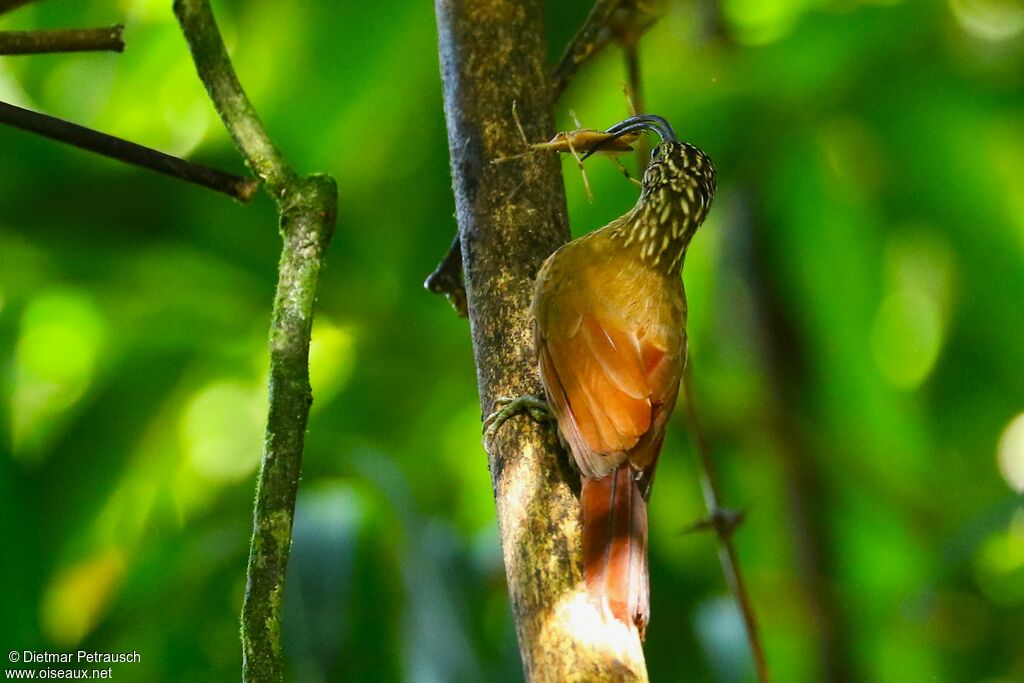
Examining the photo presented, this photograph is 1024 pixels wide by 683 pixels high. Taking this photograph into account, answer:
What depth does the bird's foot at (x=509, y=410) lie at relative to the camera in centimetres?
174

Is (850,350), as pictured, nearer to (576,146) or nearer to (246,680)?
(576,146)

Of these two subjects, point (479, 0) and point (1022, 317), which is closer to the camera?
point (479, 0)

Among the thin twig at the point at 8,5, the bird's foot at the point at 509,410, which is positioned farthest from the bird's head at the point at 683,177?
the thin twig at the point at 8,5

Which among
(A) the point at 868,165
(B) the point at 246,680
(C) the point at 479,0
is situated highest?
(A) the point at 868,165

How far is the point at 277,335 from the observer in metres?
1.75

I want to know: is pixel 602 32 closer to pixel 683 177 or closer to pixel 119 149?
pixel 683 177

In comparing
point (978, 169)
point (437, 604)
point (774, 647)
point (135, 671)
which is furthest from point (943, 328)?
Result: point (135, 671)

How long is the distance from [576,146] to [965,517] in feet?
7.64

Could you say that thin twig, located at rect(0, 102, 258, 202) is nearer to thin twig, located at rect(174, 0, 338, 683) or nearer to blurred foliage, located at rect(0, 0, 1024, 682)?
thin twig, located at rect(174, 0, 338, 683)

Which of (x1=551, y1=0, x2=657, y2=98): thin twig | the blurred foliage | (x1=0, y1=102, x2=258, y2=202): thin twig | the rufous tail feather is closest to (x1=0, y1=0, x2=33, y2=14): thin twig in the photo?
(x1=0, y1=102, x2=258, y2=202): thin twig

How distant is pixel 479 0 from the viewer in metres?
2.05

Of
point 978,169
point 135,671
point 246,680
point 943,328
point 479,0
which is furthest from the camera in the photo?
point 943,328

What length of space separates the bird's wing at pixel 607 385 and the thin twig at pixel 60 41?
845 mm

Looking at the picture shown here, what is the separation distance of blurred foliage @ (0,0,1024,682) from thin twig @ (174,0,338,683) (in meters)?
1.53
